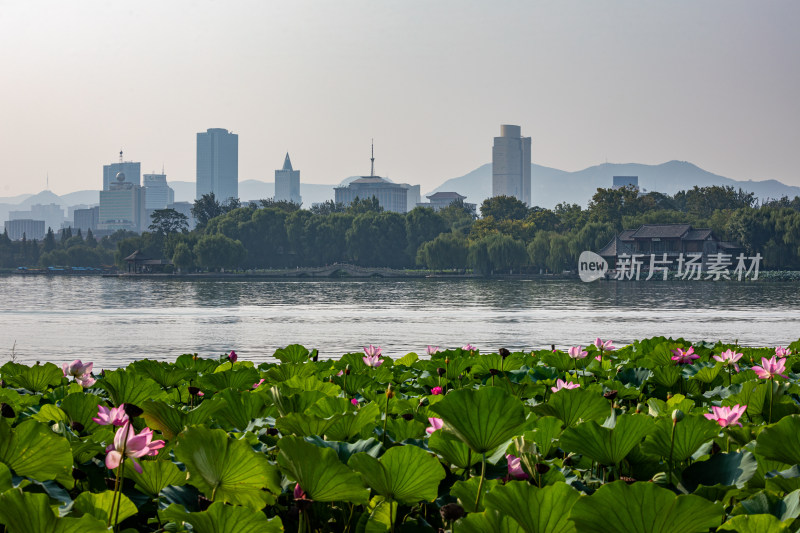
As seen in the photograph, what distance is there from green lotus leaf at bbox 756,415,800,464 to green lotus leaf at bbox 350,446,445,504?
0.66 meters

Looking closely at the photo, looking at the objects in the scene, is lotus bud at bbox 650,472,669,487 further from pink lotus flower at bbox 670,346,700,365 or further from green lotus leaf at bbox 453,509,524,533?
pink lotus flower at bbox 670,346,700,365

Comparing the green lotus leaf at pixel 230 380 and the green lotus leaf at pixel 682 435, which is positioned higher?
the green lotus leaf at pixel 682 435

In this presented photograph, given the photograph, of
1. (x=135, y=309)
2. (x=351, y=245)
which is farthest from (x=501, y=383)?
(x=351, y=245)

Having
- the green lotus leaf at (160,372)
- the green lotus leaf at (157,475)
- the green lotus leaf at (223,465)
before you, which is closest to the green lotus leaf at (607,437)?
the green lotus leaf at (223,465)

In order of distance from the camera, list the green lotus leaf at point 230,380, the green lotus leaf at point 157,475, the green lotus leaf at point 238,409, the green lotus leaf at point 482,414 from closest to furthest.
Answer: the green lotus leaf at point 482,414, the green lotus leaf at point 157,475, the green lotus leaf at point 238,409, the green lotus leaf at point 230,380

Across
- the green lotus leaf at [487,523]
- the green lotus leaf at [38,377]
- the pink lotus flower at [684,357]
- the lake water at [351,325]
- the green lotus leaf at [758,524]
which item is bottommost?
the lake water at [351,325]

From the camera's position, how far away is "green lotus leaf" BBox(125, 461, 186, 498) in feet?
Answer: 5.08

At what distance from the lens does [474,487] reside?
4.58 ft

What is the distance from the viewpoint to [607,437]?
5.31ft

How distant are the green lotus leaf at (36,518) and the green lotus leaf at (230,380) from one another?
1806mm

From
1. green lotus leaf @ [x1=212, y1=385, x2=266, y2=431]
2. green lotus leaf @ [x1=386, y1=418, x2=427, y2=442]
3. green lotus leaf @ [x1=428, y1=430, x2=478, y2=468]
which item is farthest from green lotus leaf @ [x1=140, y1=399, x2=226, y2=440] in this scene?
green lotus leaf @ [x1=428, y1=430, x2=478, y2=468]

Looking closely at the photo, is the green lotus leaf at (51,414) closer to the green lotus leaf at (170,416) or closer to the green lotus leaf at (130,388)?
the green lotus leaf at (130,388)

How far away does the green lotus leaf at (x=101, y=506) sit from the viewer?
1.26 meters

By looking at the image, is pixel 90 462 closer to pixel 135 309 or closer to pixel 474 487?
pixel 474 487
